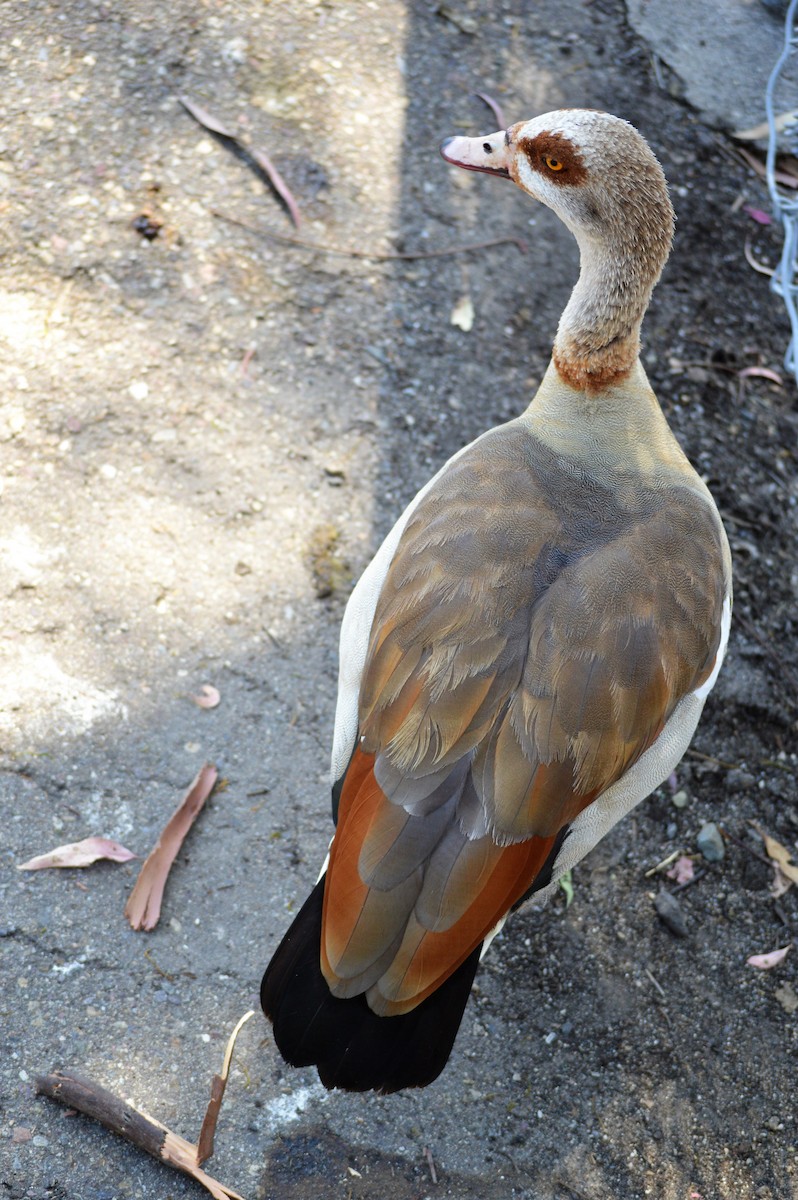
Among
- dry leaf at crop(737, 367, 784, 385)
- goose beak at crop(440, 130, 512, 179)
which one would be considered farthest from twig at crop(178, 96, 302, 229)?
dry leaf at crop(737, 367, 784, 385)

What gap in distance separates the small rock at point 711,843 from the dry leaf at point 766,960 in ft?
0.80

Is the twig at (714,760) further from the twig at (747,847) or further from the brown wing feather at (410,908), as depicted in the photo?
the brown wing feather at (410,908)

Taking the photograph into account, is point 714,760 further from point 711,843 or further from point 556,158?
point 556,158

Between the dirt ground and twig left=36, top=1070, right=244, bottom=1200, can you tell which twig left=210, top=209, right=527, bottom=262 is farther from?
twig left=36, top=1070, right=244, bottom=1200

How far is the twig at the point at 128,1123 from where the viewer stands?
2.01m

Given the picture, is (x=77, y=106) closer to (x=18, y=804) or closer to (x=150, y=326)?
(x=150, y=326)

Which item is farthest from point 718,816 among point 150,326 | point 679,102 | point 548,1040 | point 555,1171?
point 679,102

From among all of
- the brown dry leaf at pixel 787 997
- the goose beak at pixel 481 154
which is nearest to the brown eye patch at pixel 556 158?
the goose beak at pixel 481 154

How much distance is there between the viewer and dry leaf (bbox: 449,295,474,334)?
3480 millimetres

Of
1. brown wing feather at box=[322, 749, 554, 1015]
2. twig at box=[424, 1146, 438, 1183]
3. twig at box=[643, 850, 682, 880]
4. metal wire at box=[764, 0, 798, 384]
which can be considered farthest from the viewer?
metal wire at box=[764, 0, 798, 384]

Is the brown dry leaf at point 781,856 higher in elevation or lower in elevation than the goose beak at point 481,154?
lower

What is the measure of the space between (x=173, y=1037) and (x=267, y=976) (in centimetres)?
45

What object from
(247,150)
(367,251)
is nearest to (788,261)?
(367,251)

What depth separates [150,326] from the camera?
320 centimetres
